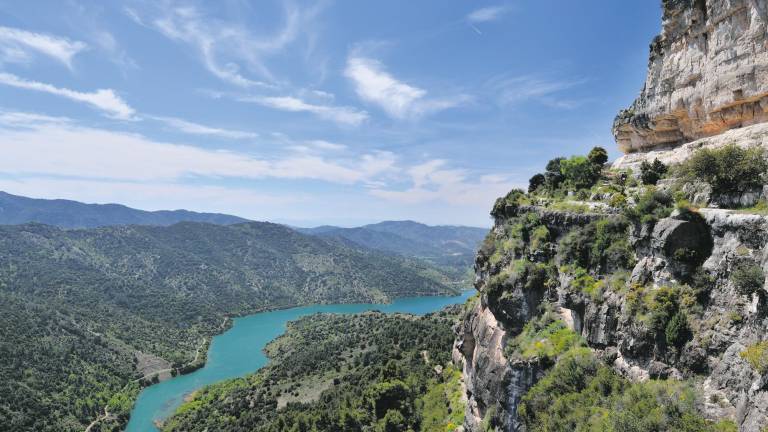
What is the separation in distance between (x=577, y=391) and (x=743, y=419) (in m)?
9.31

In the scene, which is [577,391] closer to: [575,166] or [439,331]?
[575,166]

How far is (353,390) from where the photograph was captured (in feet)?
206

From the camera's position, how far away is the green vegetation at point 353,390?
A: 4869 centimetres

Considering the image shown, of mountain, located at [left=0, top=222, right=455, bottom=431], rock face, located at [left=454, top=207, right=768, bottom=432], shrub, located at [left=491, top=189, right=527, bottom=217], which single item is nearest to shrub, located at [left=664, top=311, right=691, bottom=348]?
rock face, located at [left=454, top=207, right=768, bottom=432]

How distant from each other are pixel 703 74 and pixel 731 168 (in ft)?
41.6

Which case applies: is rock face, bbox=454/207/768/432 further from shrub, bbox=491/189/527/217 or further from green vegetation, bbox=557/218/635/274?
shrub, bbox=491/189/527/217

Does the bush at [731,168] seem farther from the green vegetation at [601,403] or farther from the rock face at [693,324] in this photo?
the green vegetation at [601,403]

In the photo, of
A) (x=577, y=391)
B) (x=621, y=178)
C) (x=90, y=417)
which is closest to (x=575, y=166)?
(x=621, y=178)

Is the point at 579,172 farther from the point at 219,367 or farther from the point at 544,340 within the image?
the point at 219,367

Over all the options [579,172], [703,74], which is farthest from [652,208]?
[579,172]

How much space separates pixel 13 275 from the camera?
176 m

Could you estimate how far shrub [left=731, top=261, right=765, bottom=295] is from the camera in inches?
600

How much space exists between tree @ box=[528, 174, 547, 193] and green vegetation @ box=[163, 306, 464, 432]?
84.7 feet

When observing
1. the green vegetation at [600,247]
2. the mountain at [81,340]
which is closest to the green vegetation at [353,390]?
the green vegetation at [600,247]
